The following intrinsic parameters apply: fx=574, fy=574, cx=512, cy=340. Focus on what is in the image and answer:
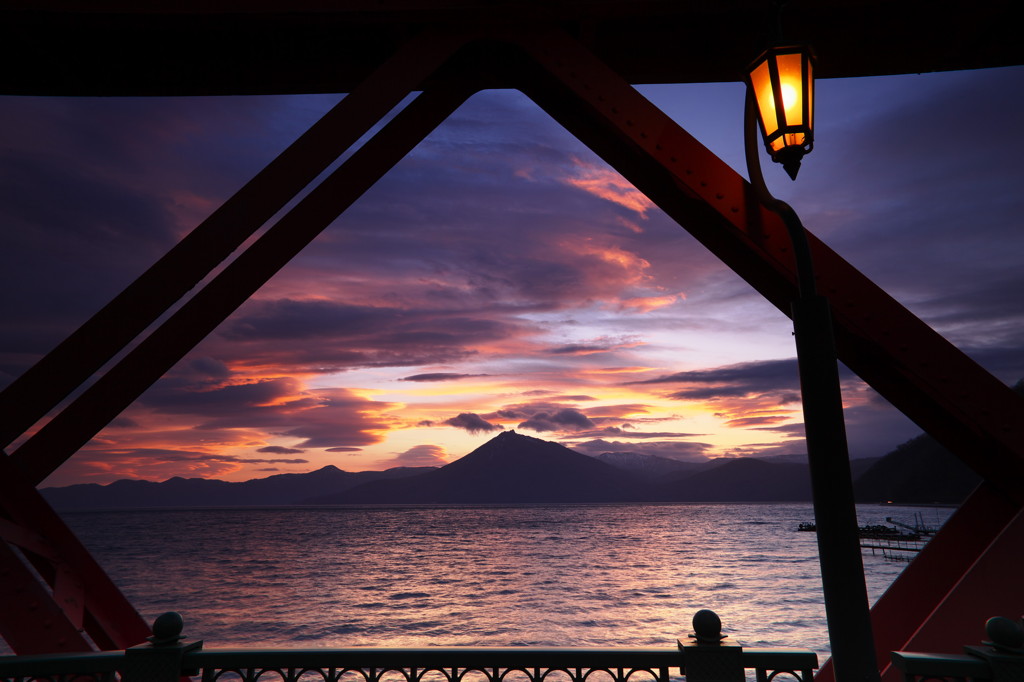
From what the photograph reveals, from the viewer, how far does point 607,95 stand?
133 inches

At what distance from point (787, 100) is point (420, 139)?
2387 millimetres

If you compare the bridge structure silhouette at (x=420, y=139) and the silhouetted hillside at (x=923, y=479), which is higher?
the bridge structure silhouette at (x=420, y=139)

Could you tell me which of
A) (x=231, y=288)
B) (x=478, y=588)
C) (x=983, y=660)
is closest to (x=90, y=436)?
(x=231, y=288)

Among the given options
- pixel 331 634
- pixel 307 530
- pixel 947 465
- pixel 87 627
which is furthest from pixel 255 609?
pixel 947 465

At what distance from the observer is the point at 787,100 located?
271cm

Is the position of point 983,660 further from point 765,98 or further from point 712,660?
point 765,98

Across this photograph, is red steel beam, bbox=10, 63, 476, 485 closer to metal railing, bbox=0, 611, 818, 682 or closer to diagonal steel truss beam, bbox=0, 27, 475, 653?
diagonal steel truss beam, bbox=0, 27, 475, 653

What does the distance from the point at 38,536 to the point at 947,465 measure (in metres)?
211

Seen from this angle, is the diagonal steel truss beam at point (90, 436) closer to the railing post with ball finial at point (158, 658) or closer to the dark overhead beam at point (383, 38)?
the railing post with ball finial at point (158, 658)

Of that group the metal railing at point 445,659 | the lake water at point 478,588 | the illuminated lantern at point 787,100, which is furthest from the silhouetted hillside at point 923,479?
the illuminated lantern at point 787,100

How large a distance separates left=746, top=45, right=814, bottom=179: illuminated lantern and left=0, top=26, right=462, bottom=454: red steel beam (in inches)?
77.5

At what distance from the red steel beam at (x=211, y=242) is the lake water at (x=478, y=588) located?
2815 cm

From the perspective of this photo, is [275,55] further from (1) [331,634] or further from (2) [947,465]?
(2) [947,465]

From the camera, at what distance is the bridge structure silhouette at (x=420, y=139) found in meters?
2.89
